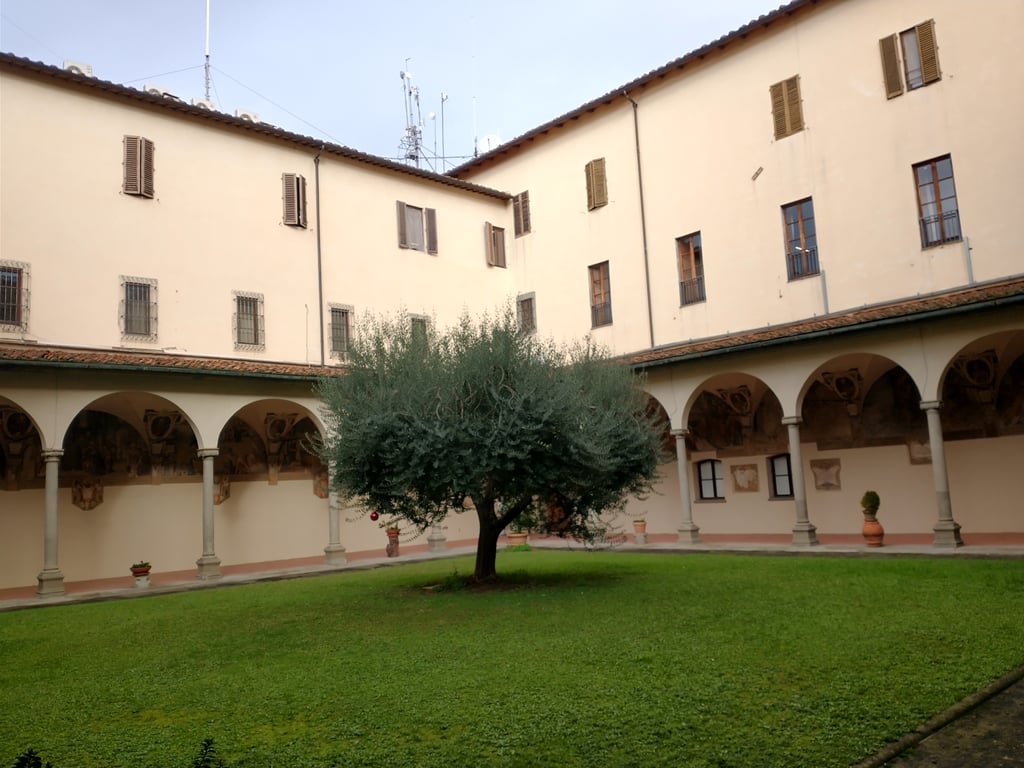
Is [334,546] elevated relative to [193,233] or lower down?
lower down

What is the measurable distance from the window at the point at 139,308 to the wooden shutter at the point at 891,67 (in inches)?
622

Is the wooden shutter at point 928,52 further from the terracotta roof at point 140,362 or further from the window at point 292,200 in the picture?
the window at point 292,200

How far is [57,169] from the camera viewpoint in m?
16.9

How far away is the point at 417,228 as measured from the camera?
76.2 ft

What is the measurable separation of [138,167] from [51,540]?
315 inches

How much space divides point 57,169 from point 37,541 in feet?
24.2

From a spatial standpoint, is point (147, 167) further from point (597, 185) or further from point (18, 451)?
point (597, 185)

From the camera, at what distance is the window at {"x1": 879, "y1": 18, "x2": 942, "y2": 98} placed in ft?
54.9

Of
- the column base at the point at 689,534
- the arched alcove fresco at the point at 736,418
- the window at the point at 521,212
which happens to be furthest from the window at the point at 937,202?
the window at the point at 521,212

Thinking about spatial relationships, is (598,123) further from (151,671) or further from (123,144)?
(151,671)

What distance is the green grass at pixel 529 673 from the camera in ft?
16.5

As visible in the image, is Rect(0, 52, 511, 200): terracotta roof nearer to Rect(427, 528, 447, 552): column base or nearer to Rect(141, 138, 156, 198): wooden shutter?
Rect(141, 138, 156, 198): wooden shutter

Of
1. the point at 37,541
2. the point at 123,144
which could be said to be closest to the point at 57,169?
the point at 123,144

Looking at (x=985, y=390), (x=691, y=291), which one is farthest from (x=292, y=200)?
(x=985, y=390)
